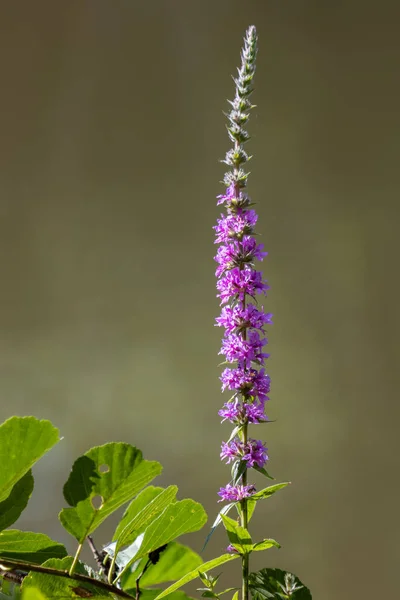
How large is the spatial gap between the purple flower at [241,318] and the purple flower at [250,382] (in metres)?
0.02

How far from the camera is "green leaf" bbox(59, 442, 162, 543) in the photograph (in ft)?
0.45

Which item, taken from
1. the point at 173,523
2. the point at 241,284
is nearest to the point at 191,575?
the point at 173,523

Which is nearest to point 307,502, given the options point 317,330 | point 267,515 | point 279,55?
point 267,515

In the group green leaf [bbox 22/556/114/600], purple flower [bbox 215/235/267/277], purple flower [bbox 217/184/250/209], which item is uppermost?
purple flower [bbox 217/184/250/209]

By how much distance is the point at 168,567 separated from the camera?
182 mm

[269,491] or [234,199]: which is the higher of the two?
[234,199]

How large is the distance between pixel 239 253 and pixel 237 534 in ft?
0.35

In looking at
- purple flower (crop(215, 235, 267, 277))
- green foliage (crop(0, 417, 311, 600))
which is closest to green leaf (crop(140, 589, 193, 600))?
green foliage (crop(0, 417, 311, 600))

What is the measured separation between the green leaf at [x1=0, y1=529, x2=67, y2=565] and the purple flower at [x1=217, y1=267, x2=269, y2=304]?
0.34 ft

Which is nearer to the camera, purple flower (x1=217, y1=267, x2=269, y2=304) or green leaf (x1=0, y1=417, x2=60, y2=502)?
green leaf (x1=0, y1=417, x2=60, y2=502)

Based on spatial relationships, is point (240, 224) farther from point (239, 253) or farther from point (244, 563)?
point (244, 563)

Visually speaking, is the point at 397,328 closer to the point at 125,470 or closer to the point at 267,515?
the point at 267,515

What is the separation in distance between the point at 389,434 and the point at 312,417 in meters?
0.17

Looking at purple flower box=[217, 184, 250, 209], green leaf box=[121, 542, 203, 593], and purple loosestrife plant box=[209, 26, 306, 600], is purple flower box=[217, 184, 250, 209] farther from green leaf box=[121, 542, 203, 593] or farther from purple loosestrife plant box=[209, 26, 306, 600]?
green leaf box=[121, 542, 203, 593]
